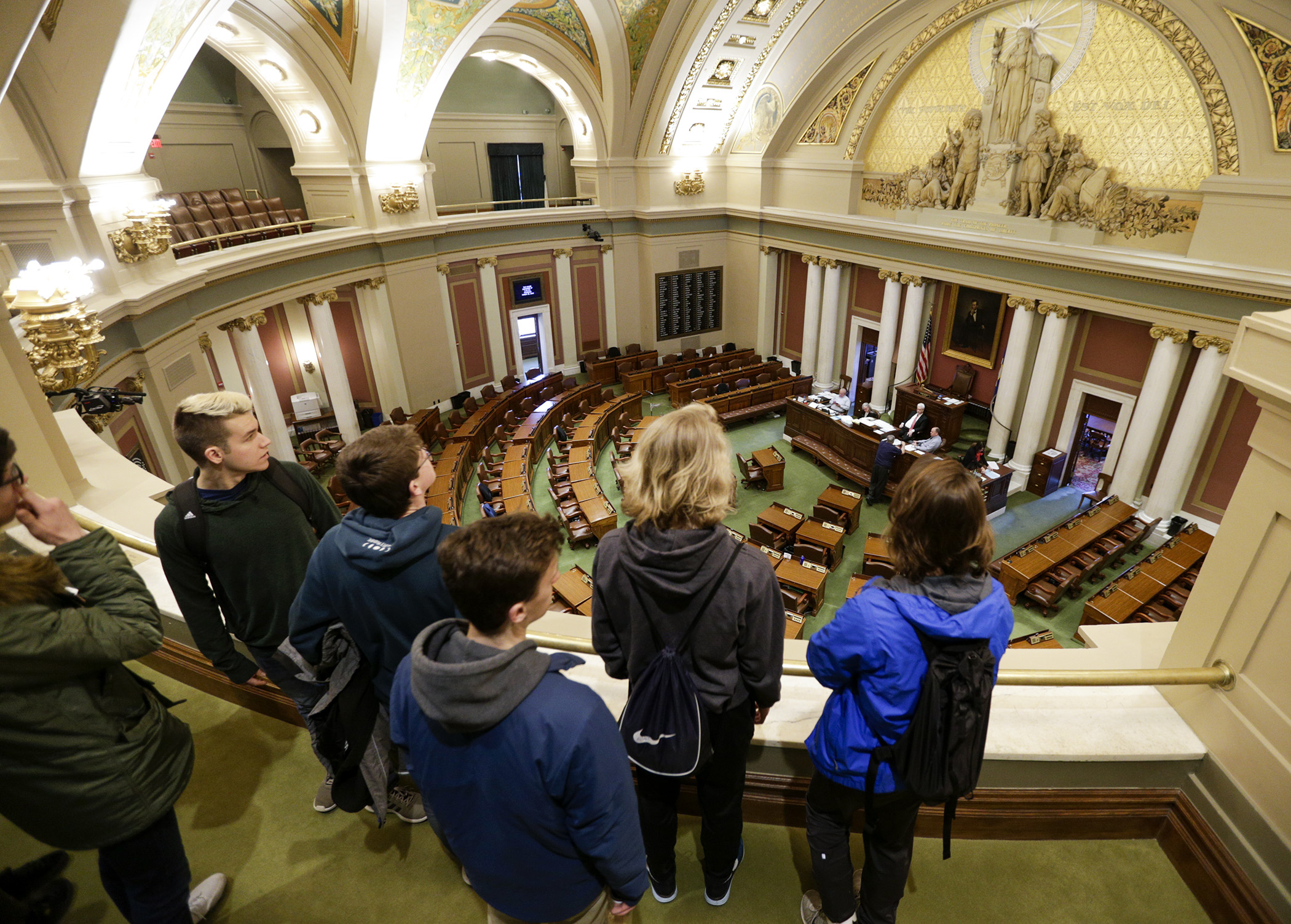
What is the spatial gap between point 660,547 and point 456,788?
28.7 inches

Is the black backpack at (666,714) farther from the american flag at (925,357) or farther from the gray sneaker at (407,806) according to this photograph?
the american flag at (925,357)

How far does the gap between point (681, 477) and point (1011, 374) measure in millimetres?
11499

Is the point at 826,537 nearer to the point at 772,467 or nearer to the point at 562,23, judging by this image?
the point at 772,467

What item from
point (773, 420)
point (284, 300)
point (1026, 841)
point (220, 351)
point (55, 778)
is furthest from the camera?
point (773, 420)

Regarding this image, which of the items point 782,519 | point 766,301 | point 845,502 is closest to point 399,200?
point 766,301

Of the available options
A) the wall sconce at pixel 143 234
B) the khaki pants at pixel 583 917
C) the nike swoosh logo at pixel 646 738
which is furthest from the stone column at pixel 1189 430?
the wall sconce at pixel 143 234

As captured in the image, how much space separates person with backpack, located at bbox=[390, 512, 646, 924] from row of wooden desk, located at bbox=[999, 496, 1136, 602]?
7137mm

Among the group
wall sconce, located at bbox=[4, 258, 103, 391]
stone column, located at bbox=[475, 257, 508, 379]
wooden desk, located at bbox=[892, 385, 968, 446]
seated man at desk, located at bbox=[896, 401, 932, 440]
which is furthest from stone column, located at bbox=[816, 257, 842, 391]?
wall sconce, located at bbox=[4, 258, 103, 391]

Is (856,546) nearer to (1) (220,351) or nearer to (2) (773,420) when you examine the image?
(2) (773,420)

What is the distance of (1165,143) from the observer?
28.9 ft

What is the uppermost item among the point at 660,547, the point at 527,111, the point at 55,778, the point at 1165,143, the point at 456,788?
the point at 527,111

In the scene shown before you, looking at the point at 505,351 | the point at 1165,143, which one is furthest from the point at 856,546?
the point at 505,351

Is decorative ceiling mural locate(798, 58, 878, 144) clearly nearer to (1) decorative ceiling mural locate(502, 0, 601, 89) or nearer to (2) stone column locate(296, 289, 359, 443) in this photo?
(1) decorative ceiling mural locate(502, 0, 601, 89)

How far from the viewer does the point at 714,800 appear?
210 cm
